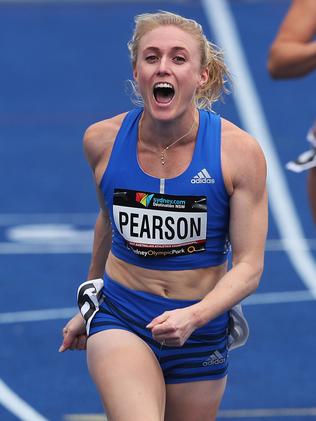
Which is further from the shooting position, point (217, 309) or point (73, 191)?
point (73, 191)

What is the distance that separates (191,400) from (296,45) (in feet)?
7.24

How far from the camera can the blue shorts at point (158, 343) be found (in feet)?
17.3

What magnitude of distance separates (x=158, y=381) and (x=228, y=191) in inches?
29.2

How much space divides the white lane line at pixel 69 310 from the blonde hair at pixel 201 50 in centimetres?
391

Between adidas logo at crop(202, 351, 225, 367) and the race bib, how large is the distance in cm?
42

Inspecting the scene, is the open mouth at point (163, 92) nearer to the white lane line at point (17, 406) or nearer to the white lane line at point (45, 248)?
the white lane line at point (17, 406)

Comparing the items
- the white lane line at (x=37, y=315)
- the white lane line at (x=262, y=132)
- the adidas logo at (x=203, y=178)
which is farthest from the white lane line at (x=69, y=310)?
the adidas logo at (x=203, y=178)

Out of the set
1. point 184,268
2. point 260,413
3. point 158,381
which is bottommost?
point 260,413

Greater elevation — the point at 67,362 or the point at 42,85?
the point at 42,85

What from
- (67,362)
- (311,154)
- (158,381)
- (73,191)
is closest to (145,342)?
(158,381)

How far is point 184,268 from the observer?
528cm

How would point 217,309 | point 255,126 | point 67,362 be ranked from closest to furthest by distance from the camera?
1. point 217,309
2. point 67,362
3. point 255,126

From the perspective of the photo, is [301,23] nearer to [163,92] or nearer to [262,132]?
[163,92]

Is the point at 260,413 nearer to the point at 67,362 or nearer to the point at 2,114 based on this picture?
the point at 67,362
